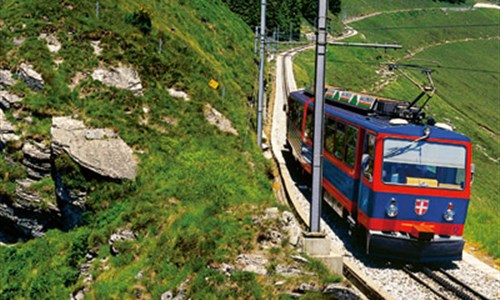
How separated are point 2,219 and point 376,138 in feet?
46.2

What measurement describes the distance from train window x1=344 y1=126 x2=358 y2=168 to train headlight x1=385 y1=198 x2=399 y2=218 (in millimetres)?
2019

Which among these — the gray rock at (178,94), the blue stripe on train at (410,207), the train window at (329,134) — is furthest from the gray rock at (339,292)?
the gray rock at (178,94)

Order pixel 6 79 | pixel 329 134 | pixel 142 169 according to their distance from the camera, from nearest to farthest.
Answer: pixel 142 169 → pixel 329 134 → pixel 6 79

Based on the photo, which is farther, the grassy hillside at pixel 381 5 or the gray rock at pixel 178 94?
the grassy hillside at pixel 381 5

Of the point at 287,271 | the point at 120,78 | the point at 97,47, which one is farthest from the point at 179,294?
the point at 97,47

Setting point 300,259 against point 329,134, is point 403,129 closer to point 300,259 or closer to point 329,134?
point 329,134

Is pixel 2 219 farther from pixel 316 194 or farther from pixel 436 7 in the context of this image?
pixel 436 7

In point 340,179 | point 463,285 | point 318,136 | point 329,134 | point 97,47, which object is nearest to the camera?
point 318,136

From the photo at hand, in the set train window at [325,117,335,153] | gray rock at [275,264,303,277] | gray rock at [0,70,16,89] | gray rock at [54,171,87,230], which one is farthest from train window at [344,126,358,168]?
gray rock at [0,70,16,89]

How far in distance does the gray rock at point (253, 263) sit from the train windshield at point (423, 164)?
4.14m

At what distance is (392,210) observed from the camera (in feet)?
44.8

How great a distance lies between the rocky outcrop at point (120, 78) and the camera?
67.9 feet

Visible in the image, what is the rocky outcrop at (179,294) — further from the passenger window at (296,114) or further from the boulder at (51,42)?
the boulder at (51,42)

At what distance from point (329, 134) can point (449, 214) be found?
535 centimetres
